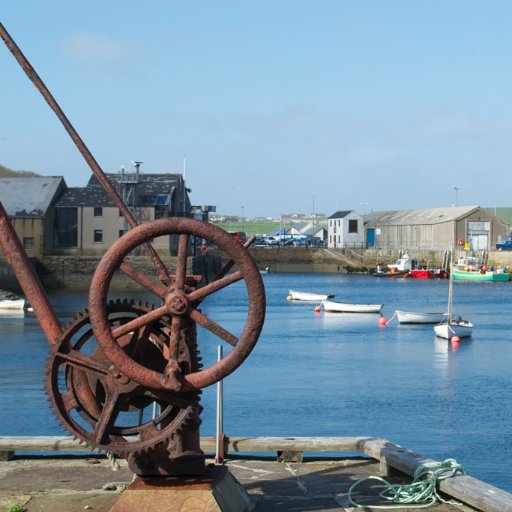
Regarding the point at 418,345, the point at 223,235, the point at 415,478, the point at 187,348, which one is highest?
the point at 223,235

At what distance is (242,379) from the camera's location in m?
37.3

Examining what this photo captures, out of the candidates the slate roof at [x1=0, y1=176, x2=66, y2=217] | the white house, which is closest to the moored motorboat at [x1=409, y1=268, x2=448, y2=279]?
the white house

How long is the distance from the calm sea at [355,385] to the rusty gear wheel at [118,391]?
13.5 m

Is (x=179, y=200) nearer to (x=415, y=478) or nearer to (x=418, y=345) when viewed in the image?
(x=418, y=345)

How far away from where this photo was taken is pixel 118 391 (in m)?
9.31

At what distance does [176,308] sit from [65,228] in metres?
80.0

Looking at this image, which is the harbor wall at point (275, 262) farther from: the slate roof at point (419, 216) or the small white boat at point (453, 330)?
the small white boat at point (453, 330)

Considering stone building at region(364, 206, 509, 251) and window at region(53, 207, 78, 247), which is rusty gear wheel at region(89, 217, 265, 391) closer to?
window at region(53, 207, 78, 247)

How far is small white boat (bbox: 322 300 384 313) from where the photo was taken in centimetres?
7253

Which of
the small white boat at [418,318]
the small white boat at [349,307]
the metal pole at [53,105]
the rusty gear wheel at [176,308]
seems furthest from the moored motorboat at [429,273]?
the rusty gear wheel at [176,308]

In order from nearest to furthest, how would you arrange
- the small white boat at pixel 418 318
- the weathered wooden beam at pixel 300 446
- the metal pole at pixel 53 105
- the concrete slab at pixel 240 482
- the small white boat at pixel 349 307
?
the metal pole at pixel 53 105 < the concrete slab at pixel 240 482 < the weathered wooden beam at pixel 300 446 < the small white boat at pixel 418 318 < the small white boat at pixel 349 307

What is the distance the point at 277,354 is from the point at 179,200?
47.6 m

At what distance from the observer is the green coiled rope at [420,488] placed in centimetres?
1029

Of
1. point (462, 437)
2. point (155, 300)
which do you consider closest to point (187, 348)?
point (462, 437)
